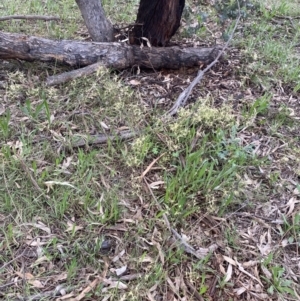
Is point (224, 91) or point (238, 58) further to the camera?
point (238, 58)

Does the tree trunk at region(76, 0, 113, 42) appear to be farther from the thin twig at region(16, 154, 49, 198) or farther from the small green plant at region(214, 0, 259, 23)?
the thin twig at region(16, 154, 49, 198)

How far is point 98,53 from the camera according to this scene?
2771 millimetres

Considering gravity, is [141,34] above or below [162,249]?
above

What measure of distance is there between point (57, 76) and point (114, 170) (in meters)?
0.92

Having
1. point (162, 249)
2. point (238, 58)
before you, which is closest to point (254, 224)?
point (162, 249)

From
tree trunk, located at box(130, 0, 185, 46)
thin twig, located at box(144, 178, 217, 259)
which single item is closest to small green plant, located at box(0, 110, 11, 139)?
→ thin twig, located at box(144, 178, 217, 259)

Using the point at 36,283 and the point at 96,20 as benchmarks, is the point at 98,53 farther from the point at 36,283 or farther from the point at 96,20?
the point at 36,283

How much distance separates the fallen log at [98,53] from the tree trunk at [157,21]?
161mm

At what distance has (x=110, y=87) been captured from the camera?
2.60 meters

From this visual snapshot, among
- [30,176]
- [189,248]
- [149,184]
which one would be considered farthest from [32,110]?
[189,248]

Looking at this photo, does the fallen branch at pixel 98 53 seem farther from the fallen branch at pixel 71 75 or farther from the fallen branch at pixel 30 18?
the fallen branch at pixel 30 18

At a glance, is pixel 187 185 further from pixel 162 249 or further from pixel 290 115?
pixel 290 115

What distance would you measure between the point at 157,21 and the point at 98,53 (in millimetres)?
554

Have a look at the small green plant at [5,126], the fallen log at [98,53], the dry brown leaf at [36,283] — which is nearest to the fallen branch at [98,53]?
the fallen log at [98,53]
